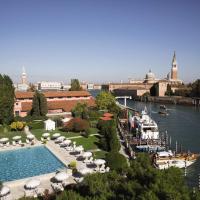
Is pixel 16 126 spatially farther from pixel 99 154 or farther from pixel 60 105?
pixel 60 105

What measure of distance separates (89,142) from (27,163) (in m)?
8.04

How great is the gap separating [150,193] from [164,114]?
59.7 metres

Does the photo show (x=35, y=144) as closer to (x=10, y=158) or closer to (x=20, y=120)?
(x=10, y=158)

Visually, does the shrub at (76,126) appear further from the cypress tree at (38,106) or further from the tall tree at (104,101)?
the tall tree at (104,101)

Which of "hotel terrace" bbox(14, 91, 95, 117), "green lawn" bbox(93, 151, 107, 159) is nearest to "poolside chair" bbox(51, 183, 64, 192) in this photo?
"green lawn" bbox(93, 151, 107, 159)

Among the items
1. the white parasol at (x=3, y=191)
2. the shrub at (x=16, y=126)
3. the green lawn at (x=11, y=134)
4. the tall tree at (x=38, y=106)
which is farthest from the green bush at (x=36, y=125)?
the white parasol at (x=3, y=191)

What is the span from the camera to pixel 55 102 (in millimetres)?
54031

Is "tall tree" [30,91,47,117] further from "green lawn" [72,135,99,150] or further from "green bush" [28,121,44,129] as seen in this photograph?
"green lawn" [72,135,99,150]

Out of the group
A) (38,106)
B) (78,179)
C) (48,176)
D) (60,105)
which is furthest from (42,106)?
(78,179)

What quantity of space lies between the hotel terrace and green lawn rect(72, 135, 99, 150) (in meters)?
17.9

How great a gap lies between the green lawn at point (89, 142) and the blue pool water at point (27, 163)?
384 cm

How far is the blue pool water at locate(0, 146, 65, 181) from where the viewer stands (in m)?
22.3

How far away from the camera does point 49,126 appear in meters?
37.3

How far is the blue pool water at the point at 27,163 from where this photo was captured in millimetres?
22312
